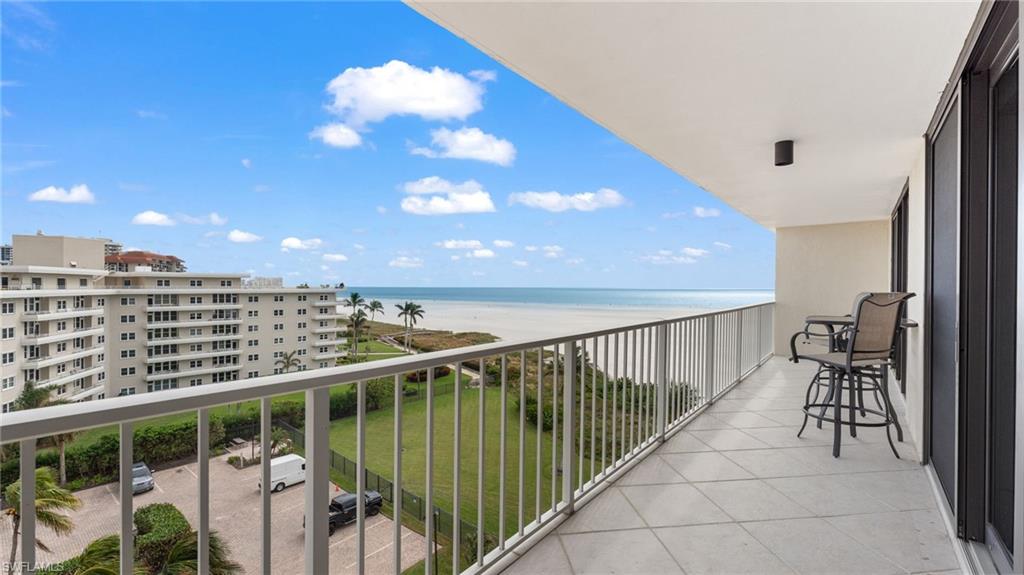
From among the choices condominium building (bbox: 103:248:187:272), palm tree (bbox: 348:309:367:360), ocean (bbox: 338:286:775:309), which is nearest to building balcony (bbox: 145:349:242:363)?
condominium building (bbox: 103:248:187:272)

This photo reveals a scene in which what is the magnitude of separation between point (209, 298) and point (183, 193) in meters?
21.2

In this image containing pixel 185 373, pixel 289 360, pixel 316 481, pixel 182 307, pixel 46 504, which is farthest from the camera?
pixel 182 307

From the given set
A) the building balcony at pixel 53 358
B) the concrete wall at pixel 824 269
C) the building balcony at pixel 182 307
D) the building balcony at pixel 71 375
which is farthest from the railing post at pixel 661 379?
the building balcony at pixel 182 307

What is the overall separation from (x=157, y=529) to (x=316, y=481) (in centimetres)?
47

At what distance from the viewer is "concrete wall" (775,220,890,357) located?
735 centimetres

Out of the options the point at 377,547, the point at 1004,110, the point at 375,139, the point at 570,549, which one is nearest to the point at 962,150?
the point at 1004,110

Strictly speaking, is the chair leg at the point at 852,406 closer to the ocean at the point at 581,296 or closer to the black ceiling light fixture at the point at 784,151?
the black ceiling light fixture at the point at 784,151

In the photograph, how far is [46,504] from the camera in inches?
43.8

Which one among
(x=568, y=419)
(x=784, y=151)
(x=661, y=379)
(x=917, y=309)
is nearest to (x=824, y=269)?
(x=917, y=309)

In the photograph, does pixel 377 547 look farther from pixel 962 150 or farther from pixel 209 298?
pixel 962 150

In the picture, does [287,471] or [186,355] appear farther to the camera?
[186,355]

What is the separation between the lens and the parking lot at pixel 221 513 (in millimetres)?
1089

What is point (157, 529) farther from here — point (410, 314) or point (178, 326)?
point (410, 314)

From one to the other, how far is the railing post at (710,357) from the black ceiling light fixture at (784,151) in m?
1.44
